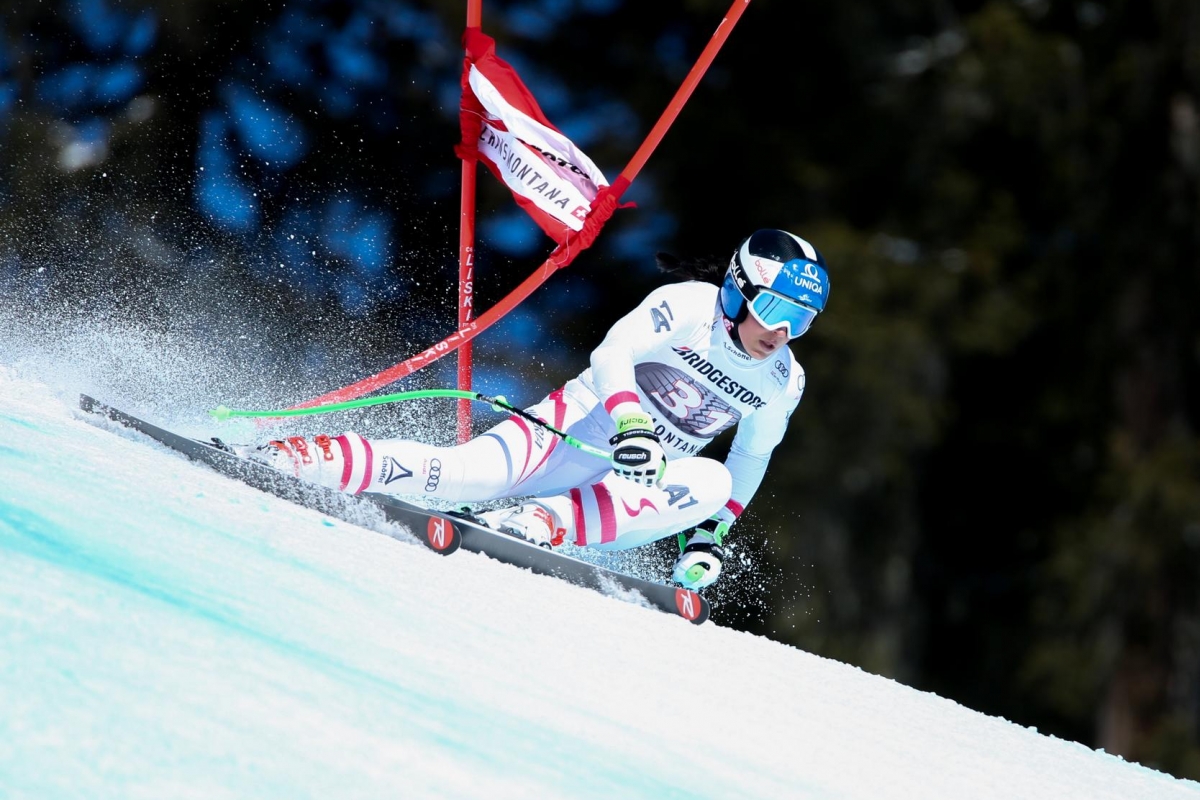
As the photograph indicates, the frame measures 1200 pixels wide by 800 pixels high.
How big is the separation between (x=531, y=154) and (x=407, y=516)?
1.81m

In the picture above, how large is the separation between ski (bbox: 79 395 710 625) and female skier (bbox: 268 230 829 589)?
0.35 ft

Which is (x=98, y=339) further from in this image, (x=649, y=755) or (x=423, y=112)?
(x=423, y=112)

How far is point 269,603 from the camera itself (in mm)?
4086

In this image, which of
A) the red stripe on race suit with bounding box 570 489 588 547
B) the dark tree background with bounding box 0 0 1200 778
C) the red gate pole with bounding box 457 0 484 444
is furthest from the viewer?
the dark tree background with bounding box 0 0 1200 778

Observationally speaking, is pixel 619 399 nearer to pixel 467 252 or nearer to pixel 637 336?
pixel 637 336

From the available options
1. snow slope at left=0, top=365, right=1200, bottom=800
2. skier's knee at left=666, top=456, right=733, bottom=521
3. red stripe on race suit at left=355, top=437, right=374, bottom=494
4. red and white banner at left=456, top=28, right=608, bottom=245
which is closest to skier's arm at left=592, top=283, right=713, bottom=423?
skier's knee at left=666, top=456, right=733, bottom=521

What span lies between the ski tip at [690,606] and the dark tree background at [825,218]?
346 inches

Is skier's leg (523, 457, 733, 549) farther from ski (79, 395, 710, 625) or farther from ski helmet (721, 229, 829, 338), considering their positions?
ski helmet (721, 229, 829, 338)

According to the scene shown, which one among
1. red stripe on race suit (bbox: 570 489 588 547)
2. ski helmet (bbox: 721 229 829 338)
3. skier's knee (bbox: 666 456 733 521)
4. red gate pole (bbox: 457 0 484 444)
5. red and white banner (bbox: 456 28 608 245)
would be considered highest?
red and white banner (bbox: 456 28 608 245)

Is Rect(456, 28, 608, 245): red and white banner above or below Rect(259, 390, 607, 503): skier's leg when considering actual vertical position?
above

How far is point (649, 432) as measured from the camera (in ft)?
18.2

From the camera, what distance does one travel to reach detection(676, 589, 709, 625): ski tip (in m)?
6.04

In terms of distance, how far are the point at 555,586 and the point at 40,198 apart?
35.4ft

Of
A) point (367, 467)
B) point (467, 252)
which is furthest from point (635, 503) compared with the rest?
point (467, 252)
